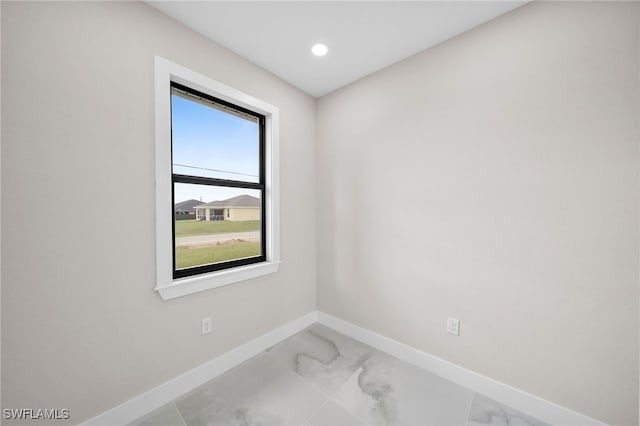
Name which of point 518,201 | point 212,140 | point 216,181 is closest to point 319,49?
point 212,140

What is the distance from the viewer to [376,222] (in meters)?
2.20

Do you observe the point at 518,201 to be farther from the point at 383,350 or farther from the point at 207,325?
the point at 207,325

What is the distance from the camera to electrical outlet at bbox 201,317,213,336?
176 centimetres

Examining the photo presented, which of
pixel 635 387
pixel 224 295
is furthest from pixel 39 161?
pixel 635 387

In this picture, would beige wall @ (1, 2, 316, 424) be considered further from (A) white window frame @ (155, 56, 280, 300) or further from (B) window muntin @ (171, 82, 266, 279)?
(B) window muntin @ (171, 82, 266, 279)

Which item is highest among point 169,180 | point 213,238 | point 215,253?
point 169,180

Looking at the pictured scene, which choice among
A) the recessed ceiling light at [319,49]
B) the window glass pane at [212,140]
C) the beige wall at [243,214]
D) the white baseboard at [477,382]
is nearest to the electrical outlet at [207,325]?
the beige wall at [243,214]

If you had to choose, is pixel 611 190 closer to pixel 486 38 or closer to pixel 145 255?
pixel 486 38

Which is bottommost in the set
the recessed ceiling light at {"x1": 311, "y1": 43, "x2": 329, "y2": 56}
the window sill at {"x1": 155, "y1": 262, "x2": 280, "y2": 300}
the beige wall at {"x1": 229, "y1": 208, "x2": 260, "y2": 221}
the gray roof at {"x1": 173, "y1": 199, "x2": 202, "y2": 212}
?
the window sill at {"x1": 155, "y1": 262, "x2": 280, "y2": 300}

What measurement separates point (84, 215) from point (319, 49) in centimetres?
191

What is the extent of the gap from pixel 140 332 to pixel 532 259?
2.45 metres

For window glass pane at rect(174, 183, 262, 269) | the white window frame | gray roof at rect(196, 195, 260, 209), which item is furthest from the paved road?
gray roof at rect(196, 195, 260, 209)

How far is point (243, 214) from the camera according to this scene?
2.19 metres

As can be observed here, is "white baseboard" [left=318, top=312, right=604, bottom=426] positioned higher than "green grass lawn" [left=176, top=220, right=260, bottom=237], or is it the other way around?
"green grass lawn" [left=176, top=220, right=260, bottom=237]
